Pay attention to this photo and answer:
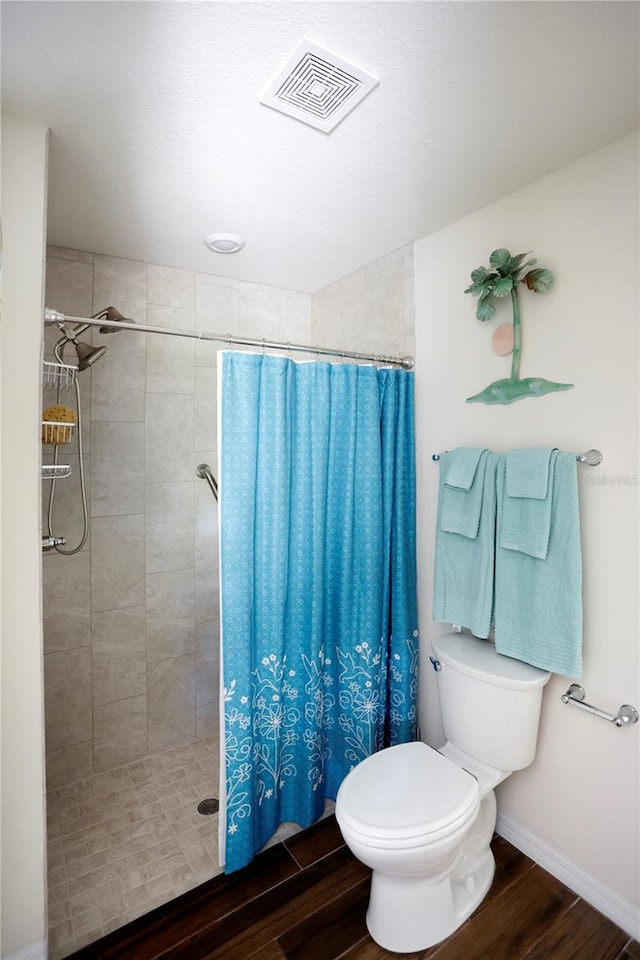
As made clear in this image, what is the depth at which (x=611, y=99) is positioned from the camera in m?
1.28

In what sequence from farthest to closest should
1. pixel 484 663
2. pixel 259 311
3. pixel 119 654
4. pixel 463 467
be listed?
pixel 259 311 → pixel 119 654 → pixel 463 467 → pixel 484 663

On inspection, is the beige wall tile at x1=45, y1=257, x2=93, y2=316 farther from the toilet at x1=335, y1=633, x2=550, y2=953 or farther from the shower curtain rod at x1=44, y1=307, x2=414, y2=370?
the toilet at x1=335, y1=633, x2=550, y2=953

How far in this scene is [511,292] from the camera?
1708 millimetres

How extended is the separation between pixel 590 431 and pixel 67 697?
7.99 ft

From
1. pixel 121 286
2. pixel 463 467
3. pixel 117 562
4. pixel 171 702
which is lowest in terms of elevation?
pixel 171 702

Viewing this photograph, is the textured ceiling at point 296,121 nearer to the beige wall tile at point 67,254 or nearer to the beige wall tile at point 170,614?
the beige wall tile at point 67,254

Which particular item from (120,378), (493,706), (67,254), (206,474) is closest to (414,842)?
(493,706)

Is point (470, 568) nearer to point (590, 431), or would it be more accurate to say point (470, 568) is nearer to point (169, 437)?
point (590, 431)

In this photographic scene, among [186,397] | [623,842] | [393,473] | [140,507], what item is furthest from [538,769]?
[186,397]

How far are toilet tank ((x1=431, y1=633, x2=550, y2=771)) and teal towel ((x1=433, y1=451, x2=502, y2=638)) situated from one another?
140mm

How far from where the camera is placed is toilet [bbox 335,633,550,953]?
1.36 meters

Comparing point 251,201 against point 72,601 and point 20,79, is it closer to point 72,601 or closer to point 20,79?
point 20,79

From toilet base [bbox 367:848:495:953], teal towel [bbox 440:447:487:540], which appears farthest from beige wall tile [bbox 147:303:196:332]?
toilet base [bbox 367:848:495:953]

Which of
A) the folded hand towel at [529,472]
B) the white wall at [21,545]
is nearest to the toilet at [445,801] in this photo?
the folded hand towel at [529,472]
